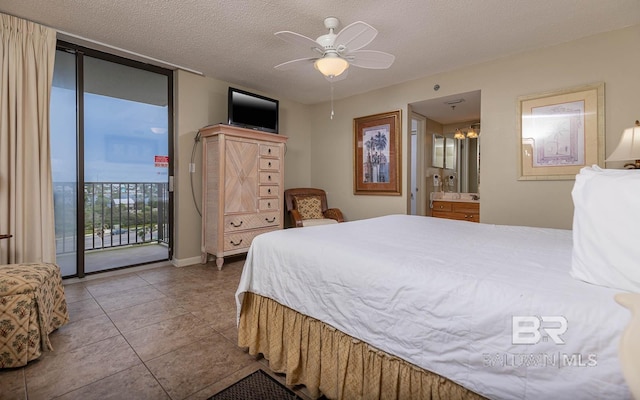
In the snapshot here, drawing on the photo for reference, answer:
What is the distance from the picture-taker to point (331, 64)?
2.43 metres

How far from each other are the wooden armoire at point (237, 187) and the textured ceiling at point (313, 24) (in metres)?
0.91

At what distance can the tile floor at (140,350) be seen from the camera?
4.96 ft

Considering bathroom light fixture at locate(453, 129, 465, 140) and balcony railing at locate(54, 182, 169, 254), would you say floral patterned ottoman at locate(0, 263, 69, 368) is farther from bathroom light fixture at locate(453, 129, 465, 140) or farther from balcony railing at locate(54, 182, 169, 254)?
bathroom light fixture at locate(453, 129, 465, 140)

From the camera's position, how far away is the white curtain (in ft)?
8.17

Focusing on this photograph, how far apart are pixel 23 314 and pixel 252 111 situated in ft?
10.2

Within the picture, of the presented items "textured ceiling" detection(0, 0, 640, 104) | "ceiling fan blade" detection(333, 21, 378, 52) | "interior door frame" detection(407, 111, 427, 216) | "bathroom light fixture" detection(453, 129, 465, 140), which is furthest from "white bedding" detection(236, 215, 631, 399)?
"bathroom light fixture" detection(453, 129, 465, 140)

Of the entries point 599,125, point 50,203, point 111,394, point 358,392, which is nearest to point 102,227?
point 50,203

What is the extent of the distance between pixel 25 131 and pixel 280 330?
2.87 meters

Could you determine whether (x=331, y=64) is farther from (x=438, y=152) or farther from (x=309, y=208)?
(x=438, y=152)

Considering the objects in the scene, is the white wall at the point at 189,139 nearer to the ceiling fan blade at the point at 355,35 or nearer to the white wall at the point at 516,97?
the white wall at the point at 516,97

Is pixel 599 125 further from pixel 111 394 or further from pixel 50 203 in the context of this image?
pixel 50 203

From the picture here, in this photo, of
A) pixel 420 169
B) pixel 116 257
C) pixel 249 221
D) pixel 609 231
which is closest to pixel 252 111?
pixel 249 221

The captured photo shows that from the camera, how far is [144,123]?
3674 mm

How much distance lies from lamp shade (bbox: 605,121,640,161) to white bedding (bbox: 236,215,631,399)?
1.10m
